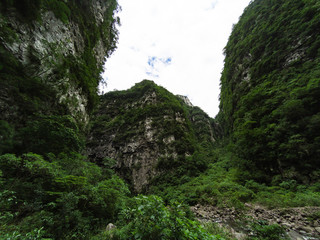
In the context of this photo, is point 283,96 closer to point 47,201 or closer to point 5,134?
point 5,134

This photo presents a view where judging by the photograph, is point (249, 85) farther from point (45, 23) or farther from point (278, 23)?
point (45, 23)

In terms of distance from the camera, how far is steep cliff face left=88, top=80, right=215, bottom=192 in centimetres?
1872

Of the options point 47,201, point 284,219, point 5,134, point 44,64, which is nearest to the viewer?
point 5,134

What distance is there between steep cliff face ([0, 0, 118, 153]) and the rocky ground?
26.3 ft

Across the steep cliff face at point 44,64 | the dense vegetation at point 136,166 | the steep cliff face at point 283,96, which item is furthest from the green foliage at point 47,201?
the steep cliff face at point 283,96

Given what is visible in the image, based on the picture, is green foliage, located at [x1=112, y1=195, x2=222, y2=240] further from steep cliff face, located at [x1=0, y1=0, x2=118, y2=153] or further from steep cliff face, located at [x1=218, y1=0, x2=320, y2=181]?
steep cliff face, located at [x1=218, y1=0, x2=320, y2=181]

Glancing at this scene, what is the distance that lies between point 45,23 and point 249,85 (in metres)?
19.6

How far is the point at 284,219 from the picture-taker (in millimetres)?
4406

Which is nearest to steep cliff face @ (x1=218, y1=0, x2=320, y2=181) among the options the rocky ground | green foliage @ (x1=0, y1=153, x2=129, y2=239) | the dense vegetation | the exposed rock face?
the dense vegetation

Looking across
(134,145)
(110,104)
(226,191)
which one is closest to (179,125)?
(134,145)

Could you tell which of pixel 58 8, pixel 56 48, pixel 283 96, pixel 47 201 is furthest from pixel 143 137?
pixel 283 96

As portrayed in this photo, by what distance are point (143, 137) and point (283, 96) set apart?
19.4 meters

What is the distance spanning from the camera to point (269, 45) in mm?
13727

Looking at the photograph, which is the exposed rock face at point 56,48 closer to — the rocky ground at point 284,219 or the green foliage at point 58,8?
the green foliage at point 58,8
